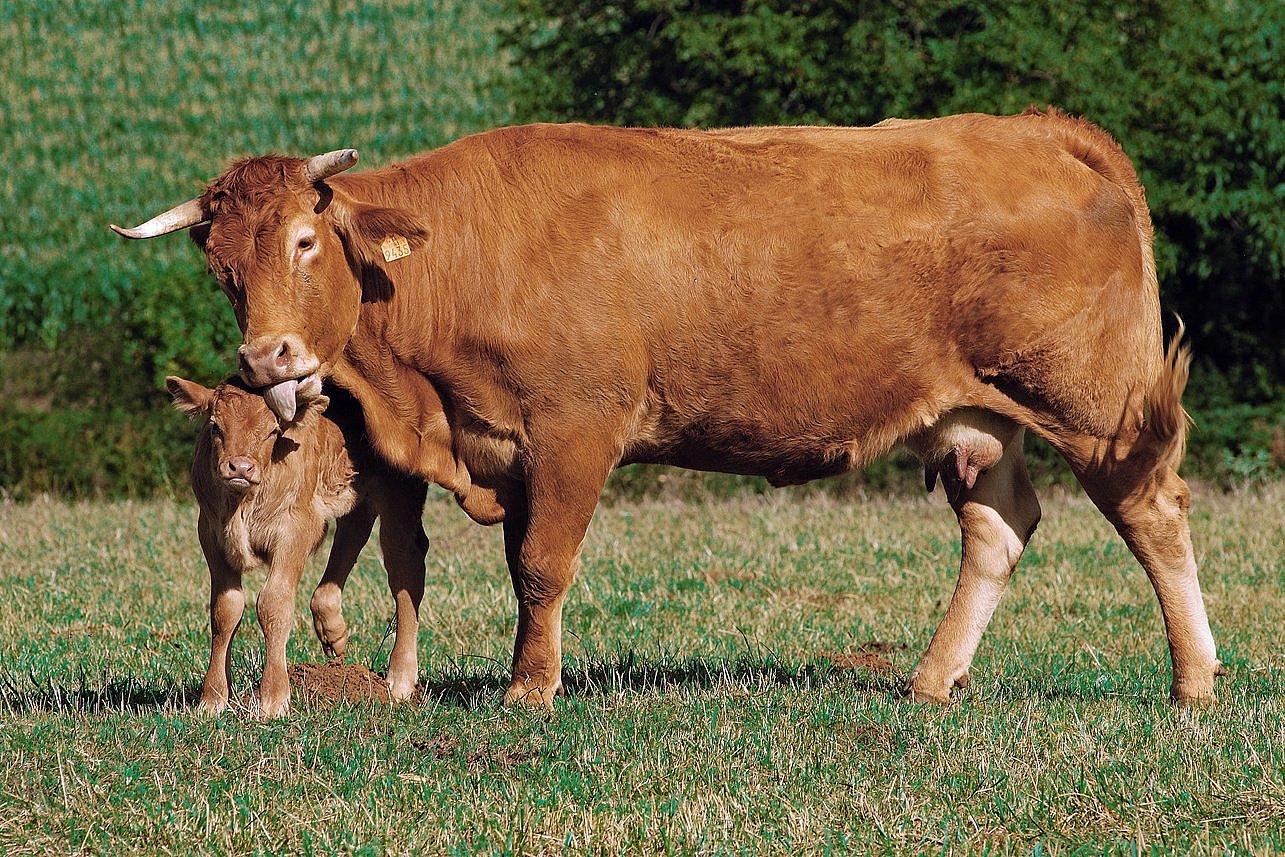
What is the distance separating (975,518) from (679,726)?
6.14 ft

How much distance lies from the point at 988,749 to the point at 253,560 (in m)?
3.05

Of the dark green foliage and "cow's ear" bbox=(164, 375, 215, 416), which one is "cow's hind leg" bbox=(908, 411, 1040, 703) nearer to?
"cow's ear" bbox=(164, 375, 215, 416)

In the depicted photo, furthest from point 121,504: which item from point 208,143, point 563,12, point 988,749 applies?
point 208,143

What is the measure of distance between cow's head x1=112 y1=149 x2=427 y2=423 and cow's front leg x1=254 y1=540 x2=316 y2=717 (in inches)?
34.7

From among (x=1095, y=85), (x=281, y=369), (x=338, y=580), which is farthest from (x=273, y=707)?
(x=1095, y=85)

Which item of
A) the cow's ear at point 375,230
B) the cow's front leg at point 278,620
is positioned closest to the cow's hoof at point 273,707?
the cow's front leg at point 278,620

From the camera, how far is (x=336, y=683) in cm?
655

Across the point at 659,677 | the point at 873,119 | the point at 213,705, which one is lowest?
the point at 873,119

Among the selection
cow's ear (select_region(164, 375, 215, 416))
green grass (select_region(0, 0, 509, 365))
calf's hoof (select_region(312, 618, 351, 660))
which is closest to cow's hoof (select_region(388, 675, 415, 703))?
calf's hoof (select_region(312, 618, 351, 660))

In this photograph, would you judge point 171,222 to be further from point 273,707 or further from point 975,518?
point 975,518

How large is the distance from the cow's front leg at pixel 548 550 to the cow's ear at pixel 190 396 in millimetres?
1296

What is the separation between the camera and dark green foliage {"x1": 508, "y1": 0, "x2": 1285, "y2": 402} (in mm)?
14117

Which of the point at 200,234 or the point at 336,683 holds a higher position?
the point at 200,234

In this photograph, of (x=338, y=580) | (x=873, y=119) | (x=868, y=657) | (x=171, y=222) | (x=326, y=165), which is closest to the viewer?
(x=171, y=222)
